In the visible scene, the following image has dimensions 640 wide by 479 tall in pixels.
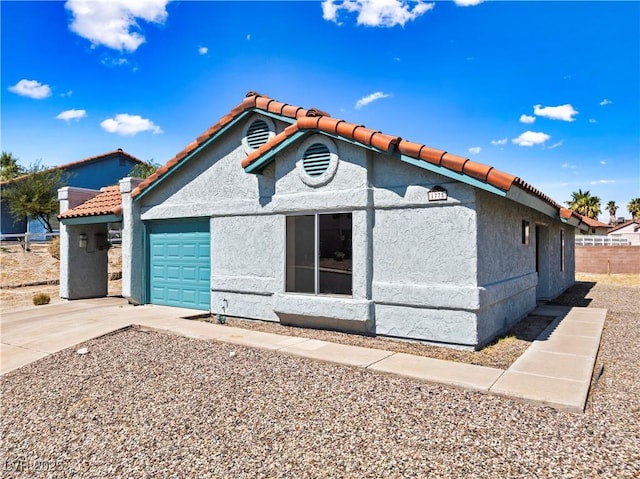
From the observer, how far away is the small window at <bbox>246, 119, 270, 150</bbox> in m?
10.2

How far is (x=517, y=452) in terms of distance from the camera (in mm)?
3973

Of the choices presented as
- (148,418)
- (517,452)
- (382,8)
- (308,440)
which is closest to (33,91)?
(382,8)

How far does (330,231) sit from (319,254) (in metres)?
0.51

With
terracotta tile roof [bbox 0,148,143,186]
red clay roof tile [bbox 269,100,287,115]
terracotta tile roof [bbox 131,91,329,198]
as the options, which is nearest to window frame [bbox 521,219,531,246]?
terracotta tile roof [bbox 131,91,329,198]

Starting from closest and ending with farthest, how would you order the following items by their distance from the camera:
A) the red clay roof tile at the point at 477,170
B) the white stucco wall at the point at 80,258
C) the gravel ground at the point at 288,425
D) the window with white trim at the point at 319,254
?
the gravel ground at the point at 288,425, the red clay roof tile at the point at 477,170, the window with white trim at the point at 319,254, the white stucco wall at the point at 80,258

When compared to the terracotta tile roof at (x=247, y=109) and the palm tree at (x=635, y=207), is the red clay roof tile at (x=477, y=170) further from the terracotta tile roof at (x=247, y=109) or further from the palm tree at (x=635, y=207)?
the palm tree at (x=635, y=207)

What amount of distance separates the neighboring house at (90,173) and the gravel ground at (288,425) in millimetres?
32840

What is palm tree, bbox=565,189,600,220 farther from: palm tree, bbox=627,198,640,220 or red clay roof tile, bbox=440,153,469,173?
red clay roof tile, bbox=440,153,469,173

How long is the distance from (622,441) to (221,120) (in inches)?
376

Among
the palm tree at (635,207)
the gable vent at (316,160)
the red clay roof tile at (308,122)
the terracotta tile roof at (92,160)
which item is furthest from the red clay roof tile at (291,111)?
the palm tree at (635,207)

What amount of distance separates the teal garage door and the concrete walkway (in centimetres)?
43

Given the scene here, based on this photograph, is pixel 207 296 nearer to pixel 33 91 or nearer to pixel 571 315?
pixel 571 315

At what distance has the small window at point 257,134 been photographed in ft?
33.6

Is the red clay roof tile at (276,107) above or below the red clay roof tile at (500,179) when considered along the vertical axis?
above
